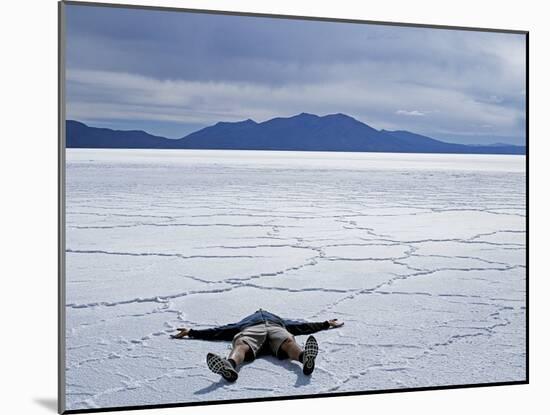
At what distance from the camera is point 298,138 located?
5.16 meters

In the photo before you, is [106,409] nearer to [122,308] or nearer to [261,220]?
[122,308]

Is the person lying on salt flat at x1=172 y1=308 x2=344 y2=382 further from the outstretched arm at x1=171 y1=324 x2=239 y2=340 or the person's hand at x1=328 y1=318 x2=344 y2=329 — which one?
the person's hand at x1=328 y1=318 x2=344 y2=329

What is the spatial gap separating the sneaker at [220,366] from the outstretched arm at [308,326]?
419 mm

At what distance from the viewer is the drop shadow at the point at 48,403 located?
4.62m

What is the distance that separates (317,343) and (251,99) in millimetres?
1296

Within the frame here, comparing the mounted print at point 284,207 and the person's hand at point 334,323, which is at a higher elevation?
the mounted print at point 284,207

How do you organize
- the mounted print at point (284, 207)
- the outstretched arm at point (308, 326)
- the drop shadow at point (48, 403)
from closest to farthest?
the drop shadow at point (48, 403) → the mounted print at point (284, 207) → the outstretched arm at point (308, 326)

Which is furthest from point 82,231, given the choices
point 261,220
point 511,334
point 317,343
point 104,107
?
point 511,334

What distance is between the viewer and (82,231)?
473 centimetres

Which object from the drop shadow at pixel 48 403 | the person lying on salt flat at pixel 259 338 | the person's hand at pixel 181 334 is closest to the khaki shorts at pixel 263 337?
the person lying on salt flat at pixel 259 338

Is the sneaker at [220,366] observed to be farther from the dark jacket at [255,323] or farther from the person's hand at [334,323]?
the person's hand at [334,323]

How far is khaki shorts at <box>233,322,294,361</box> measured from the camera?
15.9 feet

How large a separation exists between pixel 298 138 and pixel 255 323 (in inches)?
39.5

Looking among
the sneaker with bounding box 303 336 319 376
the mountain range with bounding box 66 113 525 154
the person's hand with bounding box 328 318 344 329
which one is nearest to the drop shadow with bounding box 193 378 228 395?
the sneaker with bounding box 303 336 319 376
